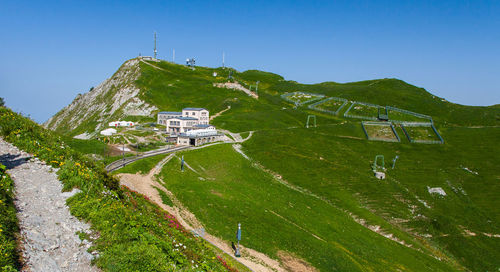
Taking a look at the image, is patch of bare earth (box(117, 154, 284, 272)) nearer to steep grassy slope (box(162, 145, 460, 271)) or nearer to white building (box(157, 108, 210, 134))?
steep grassy slope (box(162, 145, 460, 271))

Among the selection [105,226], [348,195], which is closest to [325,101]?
[348,195]

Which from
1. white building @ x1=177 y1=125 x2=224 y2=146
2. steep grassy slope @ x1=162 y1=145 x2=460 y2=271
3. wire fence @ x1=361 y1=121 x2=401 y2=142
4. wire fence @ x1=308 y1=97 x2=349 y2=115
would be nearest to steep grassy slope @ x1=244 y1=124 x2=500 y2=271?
wire fence @ x1=361 y1=121 x2=401 y2=142

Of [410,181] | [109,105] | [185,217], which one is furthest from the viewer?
[109,105]

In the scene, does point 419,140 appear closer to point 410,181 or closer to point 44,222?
point 410,181

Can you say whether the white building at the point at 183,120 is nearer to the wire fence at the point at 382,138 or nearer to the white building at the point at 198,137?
the white building at the point at 198,137

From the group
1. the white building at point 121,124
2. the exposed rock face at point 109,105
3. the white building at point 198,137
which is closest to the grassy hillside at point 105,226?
the white building at point 198,137
